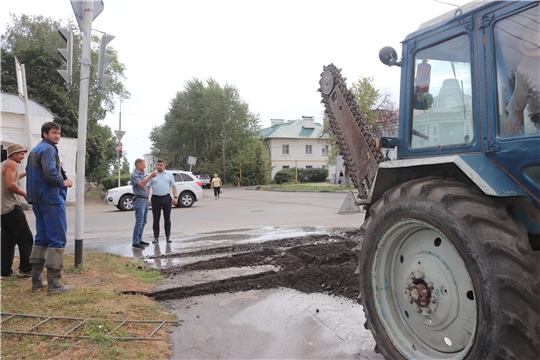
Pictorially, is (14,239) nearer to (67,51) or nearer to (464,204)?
(67,51)

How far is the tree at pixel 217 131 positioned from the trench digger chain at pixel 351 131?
41.5 m

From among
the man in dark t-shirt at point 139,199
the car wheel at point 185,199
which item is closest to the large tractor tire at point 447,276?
the man in dark t-shirt at point 139,199

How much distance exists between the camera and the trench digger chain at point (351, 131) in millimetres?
4582

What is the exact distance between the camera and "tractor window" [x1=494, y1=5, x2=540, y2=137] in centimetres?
239

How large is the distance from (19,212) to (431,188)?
18.3ft

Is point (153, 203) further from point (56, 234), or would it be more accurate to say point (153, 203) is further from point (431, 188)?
point (431, 188)

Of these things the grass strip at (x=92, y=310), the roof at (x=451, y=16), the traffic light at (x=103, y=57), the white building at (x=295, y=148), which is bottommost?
the grass strip at (x=92, y=310)

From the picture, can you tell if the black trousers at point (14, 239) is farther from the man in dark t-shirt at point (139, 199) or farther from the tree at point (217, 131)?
the tree at point (217, 131)

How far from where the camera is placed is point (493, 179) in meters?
2.40

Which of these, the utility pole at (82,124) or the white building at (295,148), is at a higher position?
the white building at (295,148)

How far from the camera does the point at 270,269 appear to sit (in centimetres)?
575

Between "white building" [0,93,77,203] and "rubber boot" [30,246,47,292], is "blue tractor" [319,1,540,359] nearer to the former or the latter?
"rubber boot" [30,246,47,292]

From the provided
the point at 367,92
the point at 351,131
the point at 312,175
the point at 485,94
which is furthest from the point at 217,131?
the point at 485,94

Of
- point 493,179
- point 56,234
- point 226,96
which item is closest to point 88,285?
point 56,234
